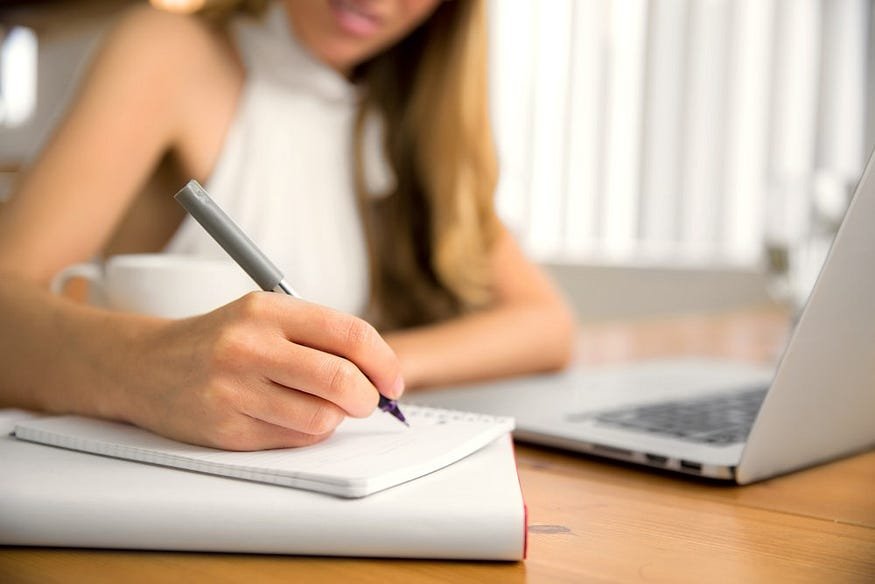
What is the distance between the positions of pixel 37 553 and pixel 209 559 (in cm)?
7

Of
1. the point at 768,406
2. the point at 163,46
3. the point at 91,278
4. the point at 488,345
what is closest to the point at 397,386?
the point at 768,406

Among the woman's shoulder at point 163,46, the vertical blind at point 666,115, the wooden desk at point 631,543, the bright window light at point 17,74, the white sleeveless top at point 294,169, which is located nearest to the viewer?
the wooden desk at point 631,543

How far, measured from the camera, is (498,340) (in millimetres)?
882

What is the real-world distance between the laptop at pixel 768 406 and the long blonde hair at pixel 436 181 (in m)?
0.42

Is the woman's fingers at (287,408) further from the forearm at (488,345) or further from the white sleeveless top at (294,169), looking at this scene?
the white sleeveless top at (294,169)

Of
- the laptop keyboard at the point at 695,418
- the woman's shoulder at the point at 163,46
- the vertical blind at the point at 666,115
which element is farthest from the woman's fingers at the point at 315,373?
the vertical blind at the point at 666,115

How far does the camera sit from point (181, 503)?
32 cm

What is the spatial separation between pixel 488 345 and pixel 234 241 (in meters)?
0.49

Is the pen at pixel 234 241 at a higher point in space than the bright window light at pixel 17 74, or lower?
higher

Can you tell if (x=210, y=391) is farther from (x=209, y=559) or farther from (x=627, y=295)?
(x=627, y=295)

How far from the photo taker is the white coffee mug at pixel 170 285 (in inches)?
20.7

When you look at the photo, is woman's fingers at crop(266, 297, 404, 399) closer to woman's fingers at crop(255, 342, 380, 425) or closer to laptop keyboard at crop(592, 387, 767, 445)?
woman's fingers at crop(255, 342, 380, 425)

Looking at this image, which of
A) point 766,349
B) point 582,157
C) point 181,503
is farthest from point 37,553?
point 582,157

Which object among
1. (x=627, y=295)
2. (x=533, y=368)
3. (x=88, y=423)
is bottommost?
(x=627, y=295)
